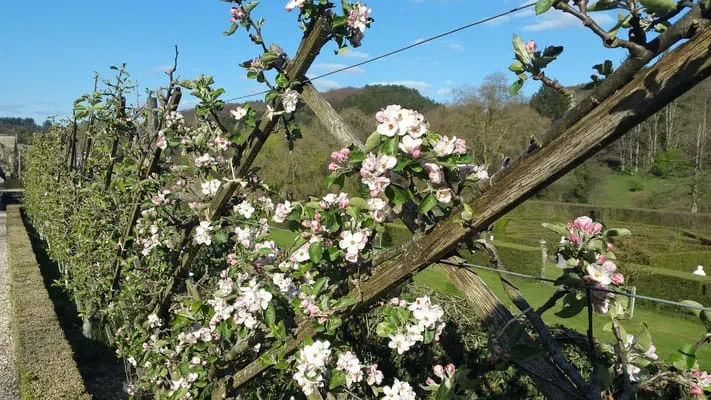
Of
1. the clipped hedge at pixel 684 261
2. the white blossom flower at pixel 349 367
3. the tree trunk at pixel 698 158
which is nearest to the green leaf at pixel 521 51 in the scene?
the white blossom flower at pixel 349 367

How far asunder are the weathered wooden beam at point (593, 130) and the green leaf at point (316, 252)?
31 centimetres

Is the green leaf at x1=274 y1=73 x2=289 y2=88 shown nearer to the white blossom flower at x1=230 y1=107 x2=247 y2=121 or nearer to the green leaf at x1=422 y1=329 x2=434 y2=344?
the white blossom flower at x1=230 y1=107 x2=247 y2=121

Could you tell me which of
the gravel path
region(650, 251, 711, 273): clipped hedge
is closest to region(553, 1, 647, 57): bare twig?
A: the gravel path

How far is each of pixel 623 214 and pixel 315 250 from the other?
26.0m

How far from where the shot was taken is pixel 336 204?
161cm

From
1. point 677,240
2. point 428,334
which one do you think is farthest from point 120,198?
point 677,240

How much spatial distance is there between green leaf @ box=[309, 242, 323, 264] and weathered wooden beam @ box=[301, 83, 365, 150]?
315mm

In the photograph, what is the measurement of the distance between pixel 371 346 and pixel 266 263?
229 centimetres

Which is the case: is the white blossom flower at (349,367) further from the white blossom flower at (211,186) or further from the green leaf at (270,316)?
the white blossom flower at (211,186)

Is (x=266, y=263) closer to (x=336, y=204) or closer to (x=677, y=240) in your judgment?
(x=336, y=204)

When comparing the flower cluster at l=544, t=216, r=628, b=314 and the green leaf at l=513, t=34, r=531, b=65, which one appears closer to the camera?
the green leaf at l=513, t=34, r=531, b=65

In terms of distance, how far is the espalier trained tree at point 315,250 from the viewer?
1.33m

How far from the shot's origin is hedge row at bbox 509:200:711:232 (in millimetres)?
22062

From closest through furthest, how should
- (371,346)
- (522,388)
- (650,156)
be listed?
1. (522,388)
2. (371,346)
3. (650,156)
